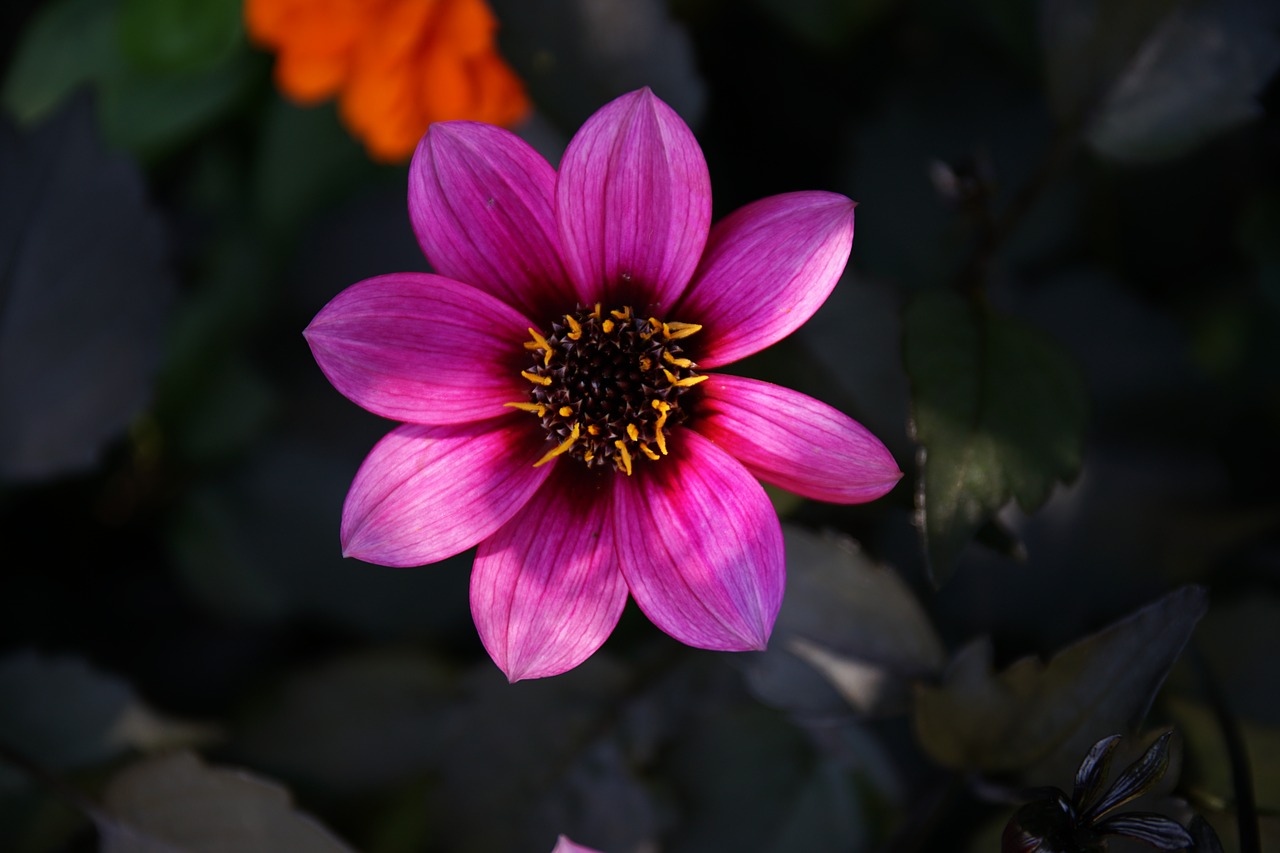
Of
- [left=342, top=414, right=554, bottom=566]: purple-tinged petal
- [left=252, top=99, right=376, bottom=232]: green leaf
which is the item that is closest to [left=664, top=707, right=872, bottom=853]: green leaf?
[left=342, top=414, right=554, bottom=566]: purple-tinged petal

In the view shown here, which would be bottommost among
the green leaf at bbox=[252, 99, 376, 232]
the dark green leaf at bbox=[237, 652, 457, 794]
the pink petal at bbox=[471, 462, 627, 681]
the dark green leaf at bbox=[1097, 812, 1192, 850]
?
the dark green leaf at bbox=[237, 652, 457, 794]

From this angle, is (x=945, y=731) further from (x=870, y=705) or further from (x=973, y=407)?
(x=973, y=407)

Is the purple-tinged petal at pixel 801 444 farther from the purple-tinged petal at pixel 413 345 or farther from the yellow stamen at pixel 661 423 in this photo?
the purple-tinged petal at pixel 413 345

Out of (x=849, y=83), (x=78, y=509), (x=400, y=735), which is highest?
(x=849, y=83)

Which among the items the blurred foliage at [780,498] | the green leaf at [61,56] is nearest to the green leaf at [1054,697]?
the blurred foliage at [780,498]

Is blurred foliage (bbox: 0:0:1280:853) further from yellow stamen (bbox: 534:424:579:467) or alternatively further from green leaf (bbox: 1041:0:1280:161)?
yellow stamen (bbox: 534:424:579:467)

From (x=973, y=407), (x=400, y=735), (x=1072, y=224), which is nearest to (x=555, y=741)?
(x=400, y=735)
